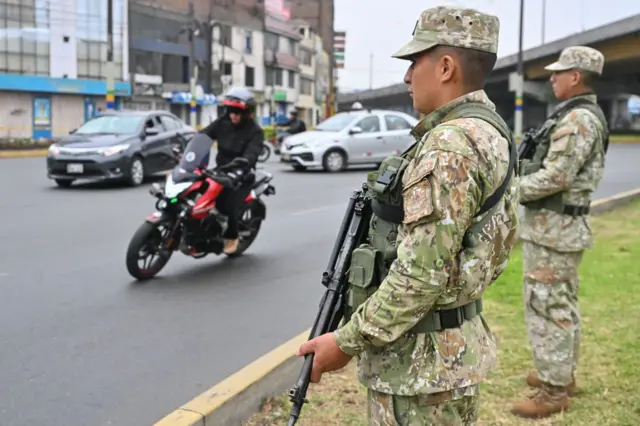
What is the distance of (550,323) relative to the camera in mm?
3742

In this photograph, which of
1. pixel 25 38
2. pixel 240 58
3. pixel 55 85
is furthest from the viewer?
pixel 240 58

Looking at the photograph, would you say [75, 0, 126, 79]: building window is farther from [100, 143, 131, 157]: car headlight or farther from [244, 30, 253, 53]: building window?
[100, 143, 131, 157]: car headlight

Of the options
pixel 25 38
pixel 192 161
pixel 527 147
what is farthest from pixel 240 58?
pixel 527 147

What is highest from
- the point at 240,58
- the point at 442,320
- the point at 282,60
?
the point at 282,60

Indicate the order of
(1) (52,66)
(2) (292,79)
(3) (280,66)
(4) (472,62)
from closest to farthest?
(4) (472,62) < (1) (52,66) < (3) (280,66) < (2) (292,79)

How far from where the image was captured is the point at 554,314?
12.2 ft

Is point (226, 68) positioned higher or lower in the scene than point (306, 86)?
lower

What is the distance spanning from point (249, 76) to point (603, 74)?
95.3 ft

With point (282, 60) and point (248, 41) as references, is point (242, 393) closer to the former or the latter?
point (248, 41)

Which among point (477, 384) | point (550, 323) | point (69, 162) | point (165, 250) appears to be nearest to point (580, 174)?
point (550, 323)

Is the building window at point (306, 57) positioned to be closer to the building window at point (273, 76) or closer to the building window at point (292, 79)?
the building window at point (292, 79)

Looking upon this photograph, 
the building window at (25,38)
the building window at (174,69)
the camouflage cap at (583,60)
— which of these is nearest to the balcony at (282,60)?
the building window at (174,69)

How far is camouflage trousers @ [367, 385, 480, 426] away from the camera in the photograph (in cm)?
211

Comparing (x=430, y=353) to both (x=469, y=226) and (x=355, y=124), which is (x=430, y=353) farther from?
(x=355, y=124)
